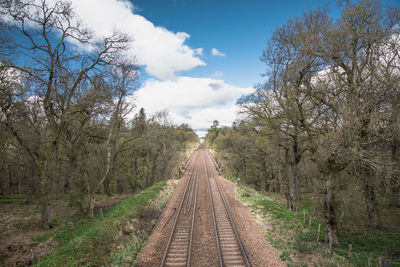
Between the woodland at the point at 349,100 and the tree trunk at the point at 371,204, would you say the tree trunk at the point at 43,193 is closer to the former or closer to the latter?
the woodland at the point at 349,100

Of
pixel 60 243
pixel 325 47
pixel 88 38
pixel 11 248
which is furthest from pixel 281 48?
pixel 11 248

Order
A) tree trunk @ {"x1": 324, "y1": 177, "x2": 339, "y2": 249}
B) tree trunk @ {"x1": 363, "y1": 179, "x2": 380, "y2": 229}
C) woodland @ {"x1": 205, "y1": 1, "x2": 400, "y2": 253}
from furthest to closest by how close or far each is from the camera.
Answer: tree trunk @ {"x1": 363, "y1": 179, "x2": 380, "y2": 229}
tree trunk @ {"x1": 324, "y1": 177, "x2": 339, "y2": 249}
woodland @ {"x1": 205, "y1": 1, "x2": 400, "y2": 253}

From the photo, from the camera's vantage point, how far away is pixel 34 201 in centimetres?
A: 1853

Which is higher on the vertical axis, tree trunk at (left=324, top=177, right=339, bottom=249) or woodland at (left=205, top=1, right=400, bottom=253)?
woodland at (left=205, top=1, right=400, bottom=253)

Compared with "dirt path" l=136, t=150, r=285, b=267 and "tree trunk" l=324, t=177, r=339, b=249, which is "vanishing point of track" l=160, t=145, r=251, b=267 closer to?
"dirt path" l=136, t=150, r=285, b=267

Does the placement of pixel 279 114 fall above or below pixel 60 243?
above

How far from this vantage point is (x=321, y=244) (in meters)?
8.59

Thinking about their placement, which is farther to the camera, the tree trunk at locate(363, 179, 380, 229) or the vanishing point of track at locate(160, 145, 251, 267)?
the tree trunk at locate(363, 179, 380, 229)

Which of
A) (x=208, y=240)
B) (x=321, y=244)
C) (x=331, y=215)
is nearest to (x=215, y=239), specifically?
(x=208, y=240)

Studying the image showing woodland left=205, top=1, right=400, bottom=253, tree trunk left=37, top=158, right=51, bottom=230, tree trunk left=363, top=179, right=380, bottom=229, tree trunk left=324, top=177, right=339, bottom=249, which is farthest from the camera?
tree trunk left=363, top=179, right=380, bottom=229

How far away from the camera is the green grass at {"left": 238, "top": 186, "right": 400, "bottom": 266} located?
7.44 metres

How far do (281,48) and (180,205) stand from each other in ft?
42.6

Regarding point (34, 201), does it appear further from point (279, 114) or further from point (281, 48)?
point (281, 48)

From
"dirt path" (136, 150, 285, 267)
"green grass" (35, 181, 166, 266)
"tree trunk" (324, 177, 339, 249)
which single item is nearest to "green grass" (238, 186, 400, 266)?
"tree trunk" (324, 177, 339, 249)
